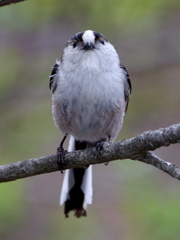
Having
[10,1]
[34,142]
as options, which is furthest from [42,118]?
[10,1]

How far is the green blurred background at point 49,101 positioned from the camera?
5.59 metres

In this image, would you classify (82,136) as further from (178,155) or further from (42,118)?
(178,155)

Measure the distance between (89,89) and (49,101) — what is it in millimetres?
2091

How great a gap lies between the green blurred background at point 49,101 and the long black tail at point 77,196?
70 centimetres

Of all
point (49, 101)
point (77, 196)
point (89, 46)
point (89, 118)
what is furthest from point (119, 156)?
point (49, 101)

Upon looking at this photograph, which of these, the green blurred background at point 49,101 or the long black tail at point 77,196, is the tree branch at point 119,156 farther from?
the green blurred background at point 49,101

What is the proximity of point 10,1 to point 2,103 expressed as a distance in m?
2.96

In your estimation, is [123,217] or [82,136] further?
[123,217]

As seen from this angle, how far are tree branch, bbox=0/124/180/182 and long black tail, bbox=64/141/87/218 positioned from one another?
114cm

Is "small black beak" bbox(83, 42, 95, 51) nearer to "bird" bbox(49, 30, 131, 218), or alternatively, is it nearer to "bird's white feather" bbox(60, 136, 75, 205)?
"bird" bbox(49, 30, 131, 218)

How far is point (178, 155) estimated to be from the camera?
6.76m

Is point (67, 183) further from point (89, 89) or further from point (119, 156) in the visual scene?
point (119, 156)

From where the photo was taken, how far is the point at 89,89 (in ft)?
14.0

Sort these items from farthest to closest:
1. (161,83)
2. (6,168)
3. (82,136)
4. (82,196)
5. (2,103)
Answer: (161,83) < (2,103) < (82,196) < (82,136) < (6,168)
